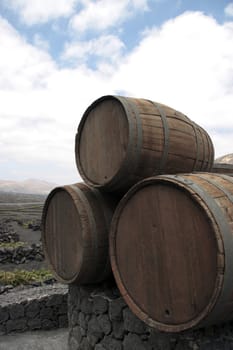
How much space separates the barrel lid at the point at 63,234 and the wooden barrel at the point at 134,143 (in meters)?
0.52

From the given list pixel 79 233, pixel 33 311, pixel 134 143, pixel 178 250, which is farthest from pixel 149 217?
pixel 33 311

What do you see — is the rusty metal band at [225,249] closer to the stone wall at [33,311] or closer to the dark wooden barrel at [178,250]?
the dark wooden barrel at [178,250]

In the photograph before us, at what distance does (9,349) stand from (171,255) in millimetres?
4260

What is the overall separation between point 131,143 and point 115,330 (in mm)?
2087

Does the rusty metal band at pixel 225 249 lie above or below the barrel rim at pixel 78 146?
below

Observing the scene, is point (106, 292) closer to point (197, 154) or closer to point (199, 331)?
point (199, 331)

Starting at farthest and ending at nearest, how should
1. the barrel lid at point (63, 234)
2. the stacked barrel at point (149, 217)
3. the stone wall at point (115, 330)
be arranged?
the barrel lid at point (63, 234), the stone wall at point (115, 330), the stacked barrel at point (149, 217)

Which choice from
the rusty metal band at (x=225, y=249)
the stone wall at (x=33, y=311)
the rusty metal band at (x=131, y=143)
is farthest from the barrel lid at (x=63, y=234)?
the stone wall at (x=33, y=311)

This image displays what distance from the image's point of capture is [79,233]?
3910 mm

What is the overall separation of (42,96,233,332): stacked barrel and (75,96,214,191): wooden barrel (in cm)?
1

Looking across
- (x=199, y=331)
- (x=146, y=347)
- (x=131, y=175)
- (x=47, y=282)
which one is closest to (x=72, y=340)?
(x=146, y=347)

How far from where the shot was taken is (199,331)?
112 inches

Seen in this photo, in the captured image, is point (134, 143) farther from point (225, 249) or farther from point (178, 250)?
point (225, 249)

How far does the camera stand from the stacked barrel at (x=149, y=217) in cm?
247
